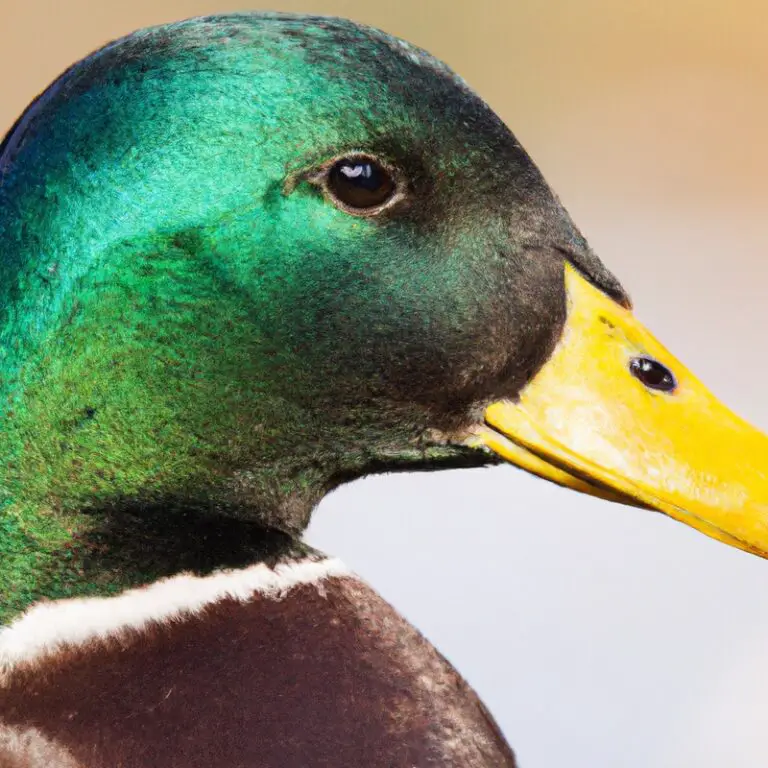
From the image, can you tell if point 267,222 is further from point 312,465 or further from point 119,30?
point 119,30

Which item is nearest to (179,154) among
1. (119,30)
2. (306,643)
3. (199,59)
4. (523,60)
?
(199,59)

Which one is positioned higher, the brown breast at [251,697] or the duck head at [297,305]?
the duck head at [297,305]

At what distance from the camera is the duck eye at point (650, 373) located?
3.56 ft

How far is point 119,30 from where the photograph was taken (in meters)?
5.00

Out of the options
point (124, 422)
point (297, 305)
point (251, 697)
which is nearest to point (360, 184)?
point (297, 305)

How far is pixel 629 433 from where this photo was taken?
1060mm

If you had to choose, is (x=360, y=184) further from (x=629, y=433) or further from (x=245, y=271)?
(x=629, y=433)

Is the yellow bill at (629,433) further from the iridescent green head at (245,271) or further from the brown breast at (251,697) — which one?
the brown breast at (251,697)

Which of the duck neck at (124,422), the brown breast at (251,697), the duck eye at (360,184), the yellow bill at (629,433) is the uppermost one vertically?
the duck eye at (360,184)

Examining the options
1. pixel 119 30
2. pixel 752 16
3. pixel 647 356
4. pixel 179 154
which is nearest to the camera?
pixel 179 154

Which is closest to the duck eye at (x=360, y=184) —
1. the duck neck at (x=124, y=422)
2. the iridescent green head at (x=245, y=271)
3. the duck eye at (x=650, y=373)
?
the iridescent green head at (x=245, y=271)

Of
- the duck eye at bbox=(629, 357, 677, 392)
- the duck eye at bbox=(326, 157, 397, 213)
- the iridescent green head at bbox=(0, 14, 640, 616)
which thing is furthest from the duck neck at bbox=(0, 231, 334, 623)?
the duck eye at bbox=(629, 357, 677, 392)

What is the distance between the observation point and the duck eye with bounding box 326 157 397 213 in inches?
39.0

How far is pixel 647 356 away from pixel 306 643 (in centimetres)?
35
